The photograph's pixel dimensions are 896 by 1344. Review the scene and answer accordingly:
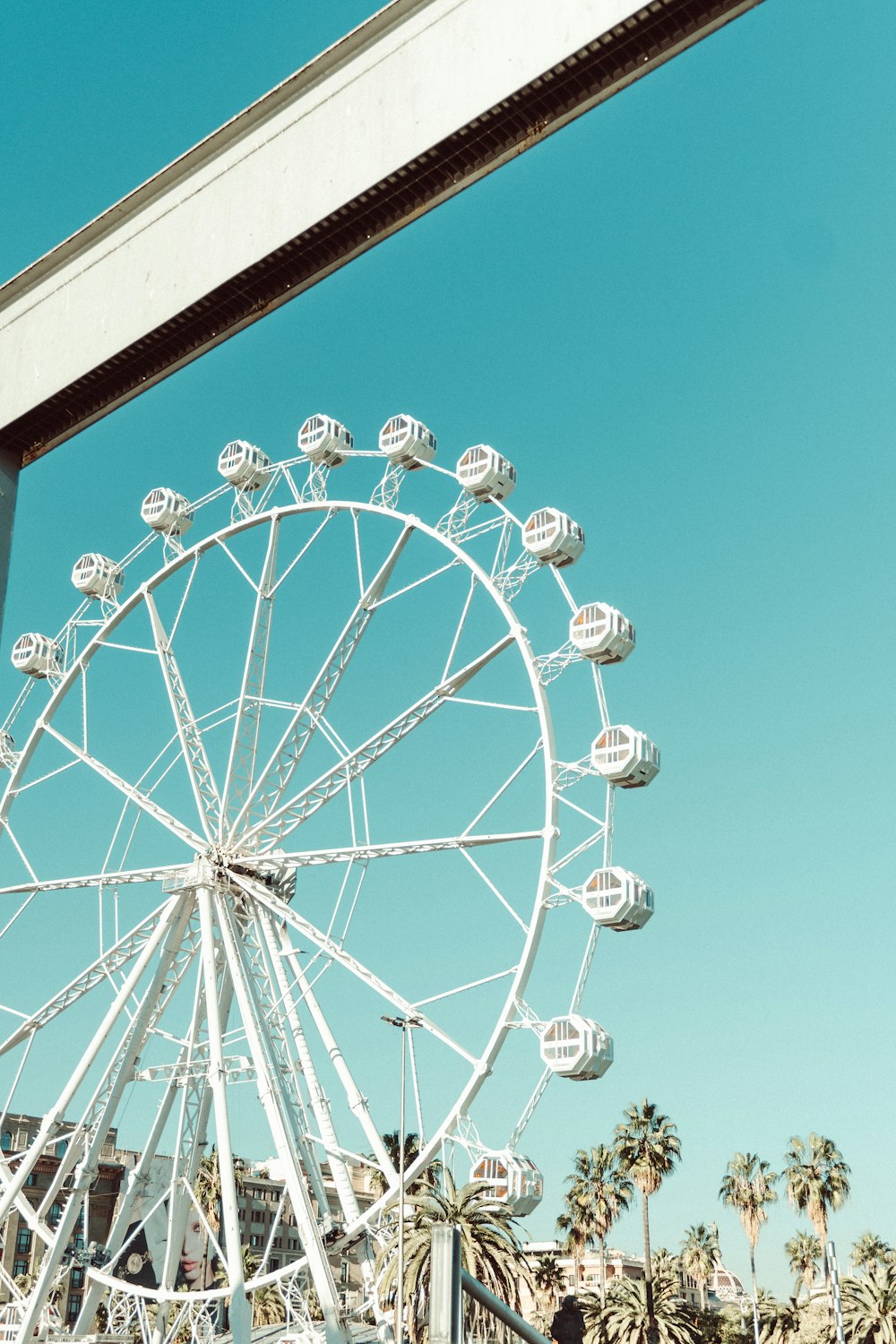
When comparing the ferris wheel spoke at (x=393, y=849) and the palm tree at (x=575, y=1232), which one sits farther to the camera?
the palm tree at (x=575, y=1232)

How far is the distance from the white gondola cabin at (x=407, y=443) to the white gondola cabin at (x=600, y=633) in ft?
18.3

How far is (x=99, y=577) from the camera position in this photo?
33375 millimetres

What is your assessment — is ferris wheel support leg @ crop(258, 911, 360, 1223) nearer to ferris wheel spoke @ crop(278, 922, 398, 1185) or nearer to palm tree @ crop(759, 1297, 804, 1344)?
ferris wheel spoke @ crop(278, 922, 398, 1185)

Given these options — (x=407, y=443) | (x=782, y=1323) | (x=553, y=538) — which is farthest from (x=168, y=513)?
(x=782, y=1323)

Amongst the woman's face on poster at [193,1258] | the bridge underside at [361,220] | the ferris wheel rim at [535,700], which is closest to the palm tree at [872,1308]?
the woman's face on poster at [193,1258]

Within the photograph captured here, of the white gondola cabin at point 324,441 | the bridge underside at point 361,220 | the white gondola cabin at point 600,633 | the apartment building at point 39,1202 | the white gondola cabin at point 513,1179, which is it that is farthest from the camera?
the apartment building at point 39,1202

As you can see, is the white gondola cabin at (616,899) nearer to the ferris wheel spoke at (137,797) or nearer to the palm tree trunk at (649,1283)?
the ferris wheel spoke at (137,797)

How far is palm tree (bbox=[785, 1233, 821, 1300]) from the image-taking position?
258 ft

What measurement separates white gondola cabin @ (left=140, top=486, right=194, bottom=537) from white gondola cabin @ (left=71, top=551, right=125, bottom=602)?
1.33 meters

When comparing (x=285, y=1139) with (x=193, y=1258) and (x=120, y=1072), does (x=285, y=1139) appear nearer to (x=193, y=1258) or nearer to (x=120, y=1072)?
(x=120, y=1072)

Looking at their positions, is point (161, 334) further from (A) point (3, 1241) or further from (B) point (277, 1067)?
(A) point (3, 1241)

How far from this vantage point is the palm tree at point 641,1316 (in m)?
59.3

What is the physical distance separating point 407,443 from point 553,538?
440cm

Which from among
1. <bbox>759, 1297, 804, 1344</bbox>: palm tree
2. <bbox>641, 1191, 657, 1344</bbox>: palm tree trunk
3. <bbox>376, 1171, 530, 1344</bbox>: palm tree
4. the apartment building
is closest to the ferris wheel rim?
<bbox>376, 1171, 530, 1344</bbox>: palm tree
